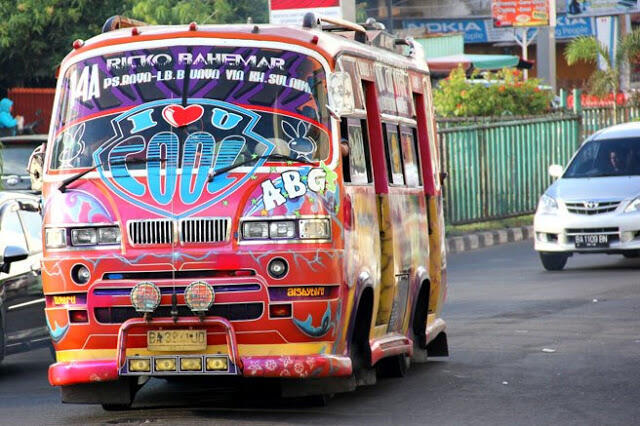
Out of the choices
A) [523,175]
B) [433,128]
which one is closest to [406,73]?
[433,128]

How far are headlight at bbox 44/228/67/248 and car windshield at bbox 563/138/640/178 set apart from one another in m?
12.6

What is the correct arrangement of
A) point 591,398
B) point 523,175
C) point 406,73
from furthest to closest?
point 523,175 → point 406,73 → point 591,398

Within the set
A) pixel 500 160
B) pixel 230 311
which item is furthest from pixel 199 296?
pixel 500 160

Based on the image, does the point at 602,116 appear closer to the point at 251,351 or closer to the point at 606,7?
the point at 606,7

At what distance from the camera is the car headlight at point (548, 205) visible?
20.3 m

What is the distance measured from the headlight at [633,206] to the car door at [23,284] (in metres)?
8.92

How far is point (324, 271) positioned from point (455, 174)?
17713mm

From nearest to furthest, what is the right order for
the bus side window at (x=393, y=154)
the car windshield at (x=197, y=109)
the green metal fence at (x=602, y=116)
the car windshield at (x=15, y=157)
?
the car windshield at (x=197, y=109) < the bus side window at (x=393, y=154) < the car windshield at (x=15, y=157) < the green metal fence at (x=602, y=116)

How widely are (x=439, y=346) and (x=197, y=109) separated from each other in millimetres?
3848

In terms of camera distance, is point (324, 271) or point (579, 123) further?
point (579, 123)

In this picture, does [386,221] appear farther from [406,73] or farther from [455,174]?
[455,174]

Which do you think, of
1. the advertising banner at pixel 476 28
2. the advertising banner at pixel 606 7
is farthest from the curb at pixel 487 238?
the advertising banner at pixel 476 28

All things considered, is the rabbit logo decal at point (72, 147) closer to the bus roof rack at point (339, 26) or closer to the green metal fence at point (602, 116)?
the bus roof rack at point (339, 26)

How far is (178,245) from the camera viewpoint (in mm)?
8977
